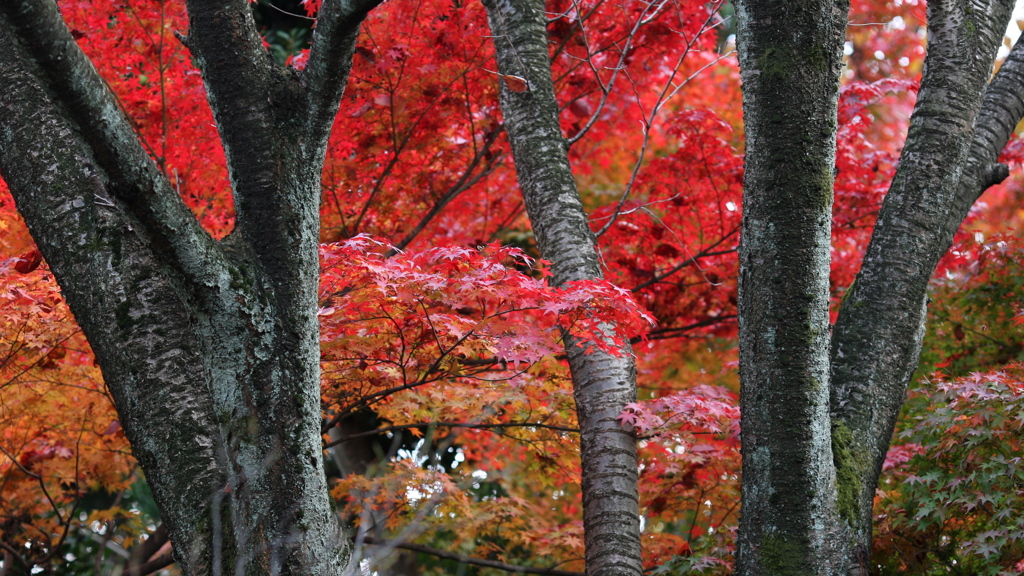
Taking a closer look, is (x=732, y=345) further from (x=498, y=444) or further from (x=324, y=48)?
(x=324, y=48)

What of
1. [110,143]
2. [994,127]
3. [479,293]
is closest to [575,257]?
[479,293]

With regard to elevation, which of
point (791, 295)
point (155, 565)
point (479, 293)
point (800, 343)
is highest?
point (479, 293)

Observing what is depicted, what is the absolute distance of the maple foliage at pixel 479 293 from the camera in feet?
11.8

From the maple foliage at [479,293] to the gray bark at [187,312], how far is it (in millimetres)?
656

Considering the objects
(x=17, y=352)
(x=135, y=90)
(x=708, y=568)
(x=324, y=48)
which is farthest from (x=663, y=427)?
(x=135, y=90)

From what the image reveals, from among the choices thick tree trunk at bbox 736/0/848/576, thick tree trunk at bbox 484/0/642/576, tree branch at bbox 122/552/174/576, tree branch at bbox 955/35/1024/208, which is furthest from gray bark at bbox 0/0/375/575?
tree branch at bbox 955/35/1024/208

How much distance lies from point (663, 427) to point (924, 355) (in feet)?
9.78

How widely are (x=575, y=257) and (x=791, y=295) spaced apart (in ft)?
5.32

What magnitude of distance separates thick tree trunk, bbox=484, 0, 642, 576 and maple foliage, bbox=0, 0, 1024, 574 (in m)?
0.14

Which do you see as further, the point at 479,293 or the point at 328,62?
the point at 479,293

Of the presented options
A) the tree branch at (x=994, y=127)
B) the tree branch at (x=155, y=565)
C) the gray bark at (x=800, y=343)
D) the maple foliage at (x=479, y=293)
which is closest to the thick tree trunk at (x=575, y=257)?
the maple foliage at (x=479, y=293)

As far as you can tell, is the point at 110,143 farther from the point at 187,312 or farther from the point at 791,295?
the point at 791,295

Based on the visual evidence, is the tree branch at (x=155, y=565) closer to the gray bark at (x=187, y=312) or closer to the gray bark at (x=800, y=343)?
the gray bark at (x=187, y=312)

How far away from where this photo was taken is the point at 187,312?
103 inches
